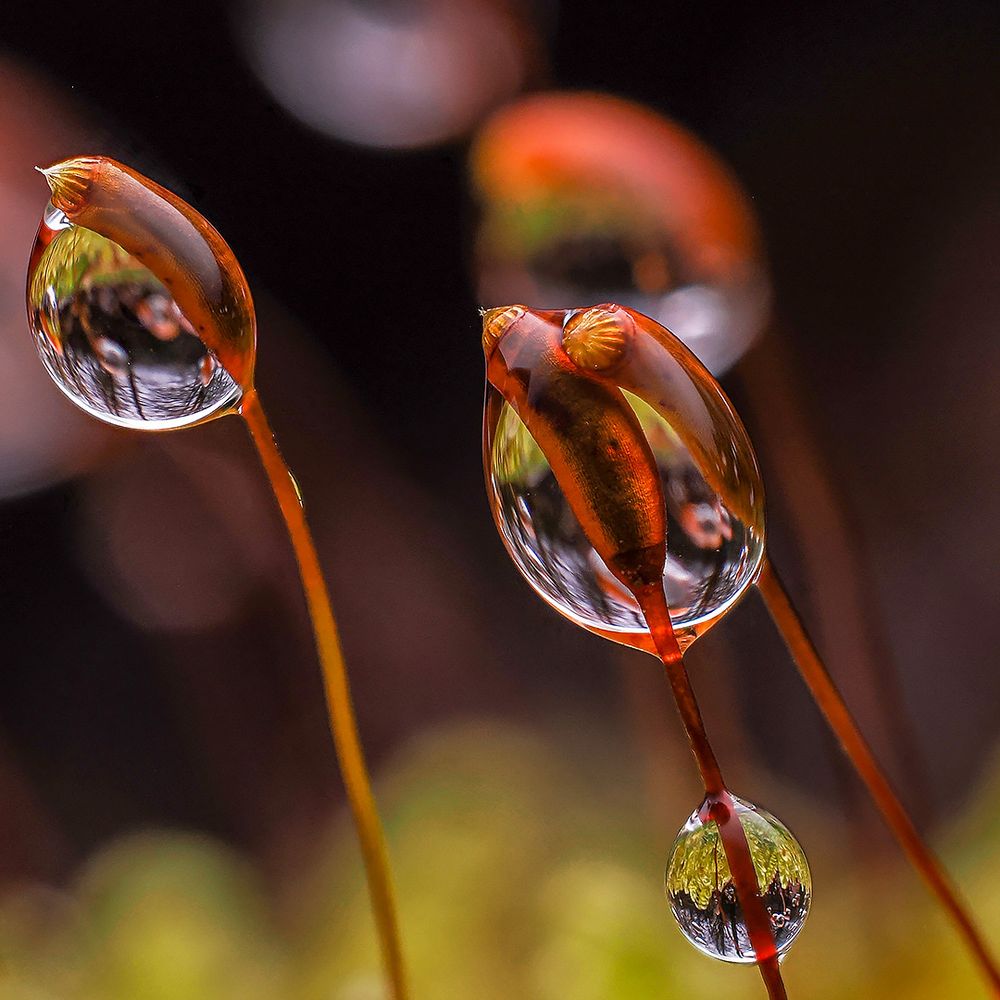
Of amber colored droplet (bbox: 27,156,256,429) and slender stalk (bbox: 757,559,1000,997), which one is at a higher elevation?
amber colored droplet (bbox: 27,156,256,429)

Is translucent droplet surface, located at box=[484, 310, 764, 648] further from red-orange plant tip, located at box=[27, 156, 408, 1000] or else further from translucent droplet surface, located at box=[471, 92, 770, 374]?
translucent droplet surface, located at box=[471, 92, 770, 374]

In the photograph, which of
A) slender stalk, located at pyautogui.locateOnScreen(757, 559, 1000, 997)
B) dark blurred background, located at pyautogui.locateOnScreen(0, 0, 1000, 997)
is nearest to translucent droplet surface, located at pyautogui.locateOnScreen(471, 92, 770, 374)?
dark blurred background, located at pyautogui.locateOnScreen(0, 0, 1000, 997)

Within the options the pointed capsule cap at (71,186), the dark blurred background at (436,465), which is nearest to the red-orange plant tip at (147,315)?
the pointed capsule cap at (71,186)

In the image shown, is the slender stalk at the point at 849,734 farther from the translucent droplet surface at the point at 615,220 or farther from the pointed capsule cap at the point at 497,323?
the translucent droplet surface at the point at 615,220

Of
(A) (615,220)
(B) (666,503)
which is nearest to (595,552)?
(B) (666,503)

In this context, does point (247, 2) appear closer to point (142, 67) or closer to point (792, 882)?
point (142, 67)

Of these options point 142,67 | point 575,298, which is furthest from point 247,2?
point 575,298

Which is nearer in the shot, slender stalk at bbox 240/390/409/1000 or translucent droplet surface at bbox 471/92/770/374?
slender stalk at bbox 240/390/409/1000
